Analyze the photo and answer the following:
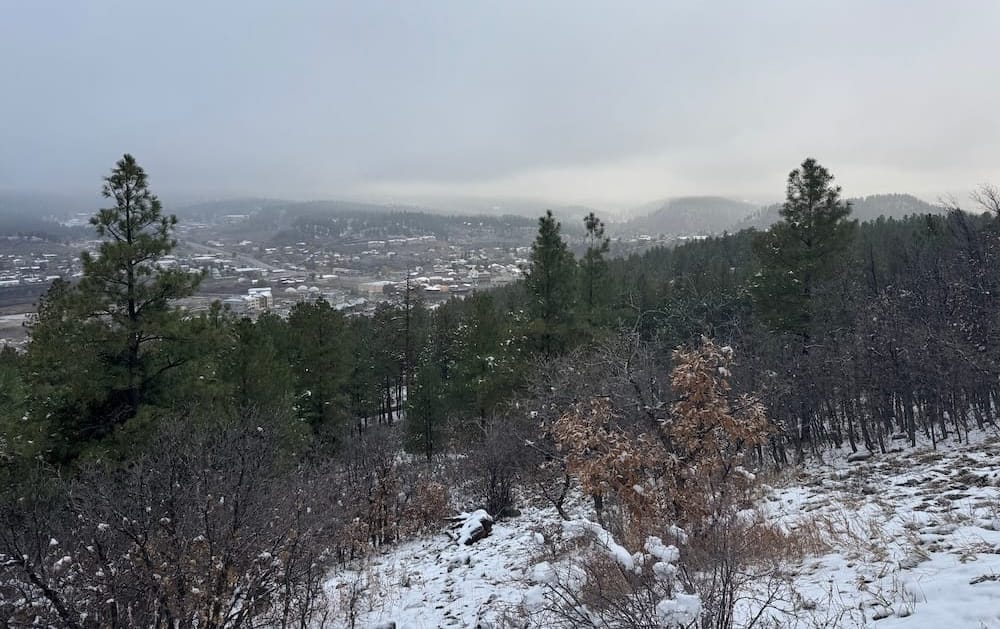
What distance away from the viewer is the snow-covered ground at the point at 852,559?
411 cm

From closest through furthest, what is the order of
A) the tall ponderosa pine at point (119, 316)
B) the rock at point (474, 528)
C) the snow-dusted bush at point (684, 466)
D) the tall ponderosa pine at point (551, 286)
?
the snow-dusted bush at point (684, 466), the rock at point (474, 528), the tall ponderosa pine at point (119, 316), the tall ponderosa pine at point (551, 286)

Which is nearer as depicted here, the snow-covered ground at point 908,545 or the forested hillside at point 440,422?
the snow-covered ground at point 908,545

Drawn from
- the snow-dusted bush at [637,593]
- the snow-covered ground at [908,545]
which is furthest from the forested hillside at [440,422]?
the snow-covered ground at [908,545]

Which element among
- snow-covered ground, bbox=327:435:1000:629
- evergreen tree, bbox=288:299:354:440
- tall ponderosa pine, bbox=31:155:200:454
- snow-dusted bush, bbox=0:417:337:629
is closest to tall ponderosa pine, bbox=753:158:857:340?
snow-covered ground, bbox=327:435:1000:629

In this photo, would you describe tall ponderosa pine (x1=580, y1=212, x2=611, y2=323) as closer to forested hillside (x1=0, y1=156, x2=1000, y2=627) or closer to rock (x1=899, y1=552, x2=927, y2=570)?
forested hillside (x1=0, y1=156, x2=1000, y2=627)

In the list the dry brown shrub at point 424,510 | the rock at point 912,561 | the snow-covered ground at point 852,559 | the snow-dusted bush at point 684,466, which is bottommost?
the dry brown shrub at point 424,510

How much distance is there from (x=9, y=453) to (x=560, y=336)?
15582 mm

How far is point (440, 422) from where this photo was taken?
23.2 metres

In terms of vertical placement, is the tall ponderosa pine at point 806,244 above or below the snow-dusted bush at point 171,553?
above

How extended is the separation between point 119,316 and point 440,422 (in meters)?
14.1

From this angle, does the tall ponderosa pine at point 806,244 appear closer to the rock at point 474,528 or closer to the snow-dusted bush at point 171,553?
the rock at point 474,528

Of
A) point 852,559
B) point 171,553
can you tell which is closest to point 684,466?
point 852,559

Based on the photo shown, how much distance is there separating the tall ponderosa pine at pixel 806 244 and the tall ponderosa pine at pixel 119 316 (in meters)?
19.1

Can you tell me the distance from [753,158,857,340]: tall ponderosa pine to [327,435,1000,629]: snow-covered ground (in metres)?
8.60
